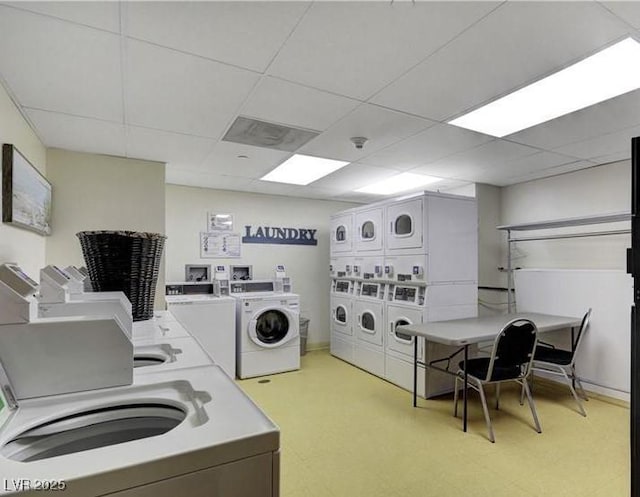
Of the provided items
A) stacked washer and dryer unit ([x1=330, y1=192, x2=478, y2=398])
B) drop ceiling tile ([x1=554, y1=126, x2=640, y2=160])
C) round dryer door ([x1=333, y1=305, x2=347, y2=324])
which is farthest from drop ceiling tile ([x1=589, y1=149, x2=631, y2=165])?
round dryer door ([x1=333, y1=305, x2=347, y2=324])

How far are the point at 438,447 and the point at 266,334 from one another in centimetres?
247

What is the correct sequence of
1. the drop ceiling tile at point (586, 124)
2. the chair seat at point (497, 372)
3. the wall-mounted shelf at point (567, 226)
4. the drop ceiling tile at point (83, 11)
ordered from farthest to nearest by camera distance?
the wall-mounted shelf at point (567, 226), the chair seat at point (497, 372), the drop ceiling tile at point (586, 124), the drop ceiling tile at point (83, 11)

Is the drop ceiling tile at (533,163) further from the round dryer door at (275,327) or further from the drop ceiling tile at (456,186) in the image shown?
the round dryer door at (275,327)

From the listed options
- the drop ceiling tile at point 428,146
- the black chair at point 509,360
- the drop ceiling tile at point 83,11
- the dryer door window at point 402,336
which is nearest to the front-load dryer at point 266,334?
the dryer door window at point 402,336

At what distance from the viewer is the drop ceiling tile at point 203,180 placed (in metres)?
4.04

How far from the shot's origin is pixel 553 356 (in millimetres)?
3412

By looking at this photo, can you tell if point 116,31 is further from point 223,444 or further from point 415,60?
point 223,444

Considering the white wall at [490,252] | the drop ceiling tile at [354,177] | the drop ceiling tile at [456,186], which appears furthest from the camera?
the white wall at [490,252]

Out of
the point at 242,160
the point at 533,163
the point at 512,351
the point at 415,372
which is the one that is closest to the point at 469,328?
the point at 512,351

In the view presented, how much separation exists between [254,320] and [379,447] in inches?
83.5

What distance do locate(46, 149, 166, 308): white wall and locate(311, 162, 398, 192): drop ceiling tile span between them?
187 cm

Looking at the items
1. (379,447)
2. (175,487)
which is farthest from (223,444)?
(379,447)

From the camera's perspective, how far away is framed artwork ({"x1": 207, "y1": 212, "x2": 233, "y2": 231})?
191 inches

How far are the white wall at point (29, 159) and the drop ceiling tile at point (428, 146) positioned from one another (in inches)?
106
